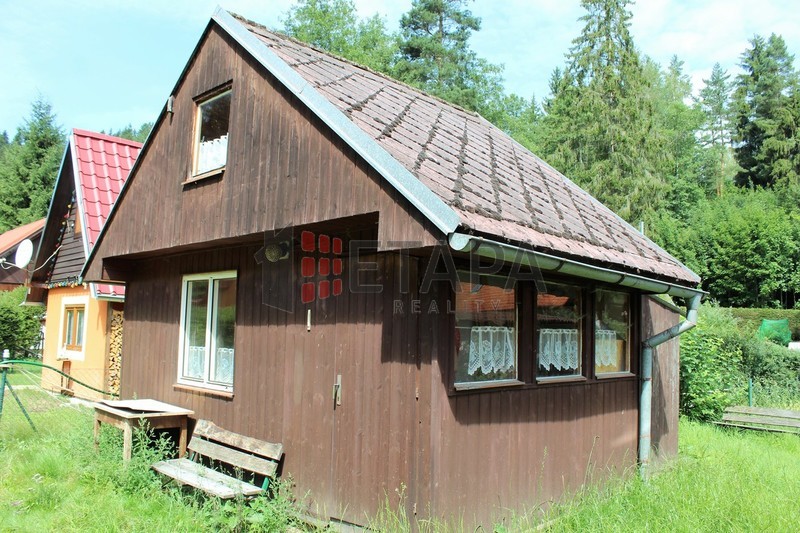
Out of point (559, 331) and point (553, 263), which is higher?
point (553, 263)

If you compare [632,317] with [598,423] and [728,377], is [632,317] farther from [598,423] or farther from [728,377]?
[728,377]

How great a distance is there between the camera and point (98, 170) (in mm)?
14305

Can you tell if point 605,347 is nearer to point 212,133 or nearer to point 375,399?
point 375,399

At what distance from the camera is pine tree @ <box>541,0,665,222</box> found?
81.3 feet

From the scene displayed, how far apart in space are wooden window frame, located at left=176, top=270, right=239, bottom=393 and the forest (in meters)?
20.4

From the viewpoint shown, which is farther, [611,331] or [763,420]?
[763,420]

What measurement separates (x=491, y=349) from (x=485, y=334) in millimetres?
167

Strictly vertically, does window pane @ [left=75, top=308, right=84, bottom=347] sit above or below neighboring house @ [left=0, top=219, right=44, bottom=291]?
below

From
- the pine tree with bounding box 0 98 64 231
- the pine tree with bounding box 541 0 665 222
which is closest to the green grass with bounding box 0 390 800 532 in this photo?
the pine tree with bounding box 541 0 665 222

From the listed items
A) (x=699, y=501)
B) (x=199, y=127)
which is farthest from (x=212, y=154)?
(x=699, y=501)

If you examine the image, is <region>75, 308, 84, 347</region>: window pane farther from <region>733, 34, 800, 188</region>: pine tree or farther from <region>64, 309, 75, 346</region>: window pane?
<region>733, 34, 800, 188</region>: pine tree

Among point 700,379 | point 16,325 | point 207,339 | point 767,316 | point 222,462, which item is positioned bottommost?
point 222,462

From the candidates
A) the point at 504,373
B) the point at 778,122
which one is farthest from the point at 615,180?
the point at 778,122

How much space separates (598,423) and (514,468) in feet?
5.93
